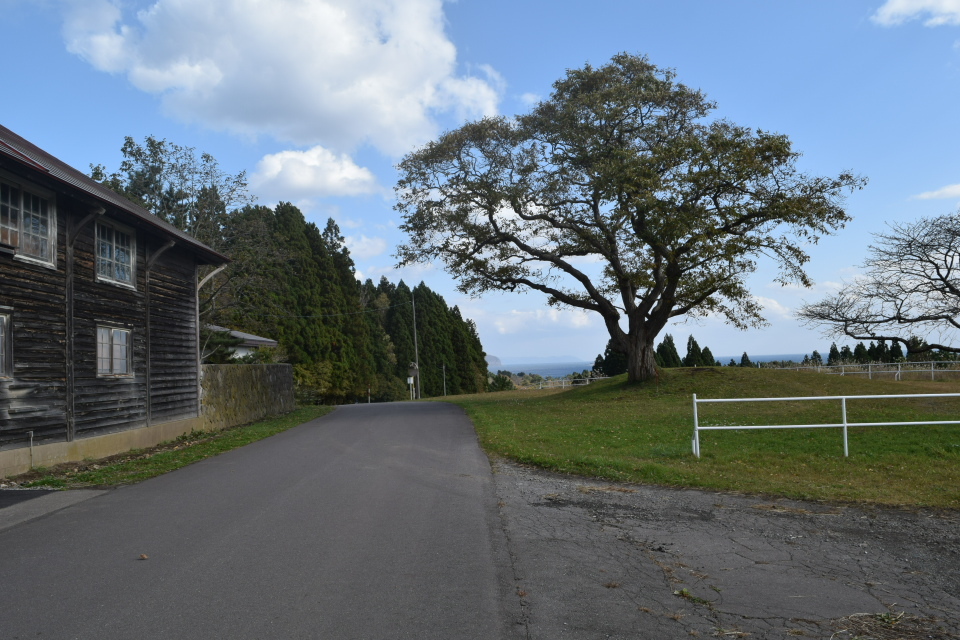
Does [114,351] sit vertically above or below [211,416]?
above

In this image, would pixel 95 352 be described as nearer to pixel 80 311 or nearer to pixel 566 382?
pixel 80 311

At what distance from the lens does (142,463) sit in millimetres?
12664

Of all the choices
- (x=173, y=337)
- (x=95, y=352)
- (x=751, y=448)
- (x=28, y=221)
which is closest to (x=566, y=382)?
(x=173, y=337)

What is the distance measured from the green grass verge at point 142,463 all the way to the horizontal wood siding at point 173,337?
2.98 ft

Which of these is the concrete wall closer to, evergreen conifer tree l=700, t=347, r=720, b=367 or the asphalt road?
the asphalt road

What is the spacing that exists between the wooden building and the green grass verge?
64 cm

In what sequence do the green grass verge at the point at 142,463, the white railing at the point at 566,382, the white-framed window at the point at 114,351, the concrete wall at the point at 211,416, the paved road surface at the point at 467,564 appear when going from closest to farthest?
the paved road surface at the point at 467,564 → the green grass verge at the point at 142,463 → the concrete wall at the point at 211,416 → the white-framed window at the point at 114,351 → the white railing at the point at 566,382

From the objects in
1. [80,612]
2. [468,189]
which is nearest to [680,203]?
[468,189]

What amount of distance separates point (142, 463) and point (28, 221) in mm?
4675

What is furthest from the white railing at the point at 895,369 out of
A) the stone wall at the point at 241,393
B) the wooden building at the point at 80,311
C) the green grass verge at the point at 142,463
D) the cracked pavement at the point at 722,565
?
the wooden building at the point at 80,311

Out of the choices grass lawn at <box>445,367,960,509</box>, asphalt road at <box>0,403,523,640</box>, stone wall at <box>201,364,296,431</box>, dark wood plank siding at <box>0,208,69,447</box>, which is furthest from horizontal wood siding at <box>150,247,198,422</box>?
grass lawn at <box>445,367,960,509</box>

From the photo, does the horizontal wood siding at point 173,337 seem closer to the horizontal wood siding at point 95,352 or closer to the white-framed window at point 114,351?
the horizontal wood siding at point 95,352

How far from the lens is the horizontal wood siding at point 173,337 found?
656 inches

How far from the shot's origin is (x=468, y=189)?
2712 centimetres
